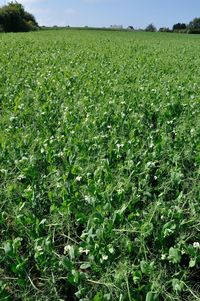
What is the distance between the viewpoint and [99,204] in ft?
11.3

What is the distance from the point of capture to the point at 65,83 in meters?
8.99

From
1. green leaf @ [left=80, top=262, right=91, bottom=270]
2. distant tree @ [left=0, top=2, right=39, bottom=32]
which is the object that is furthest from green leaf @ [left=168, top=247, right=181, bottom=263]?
distant tree @ [left=0, top=2, right=39, bottom=32]

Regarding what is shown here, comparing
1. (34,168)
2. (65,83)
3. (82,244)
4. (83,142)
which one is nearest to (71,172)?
(34,168)

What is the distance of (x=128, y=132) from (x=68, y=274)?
311 centimetres

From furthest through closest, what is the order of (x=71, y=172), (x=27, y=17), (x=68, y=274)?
(x=27, y=17)
(x=71, y=172)
(x=68, y=274)

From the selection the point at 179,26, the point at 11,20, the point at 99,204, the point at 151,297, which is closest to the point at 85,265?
the point at 151,297

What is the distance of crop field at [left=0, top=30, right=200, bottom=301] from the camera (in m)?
2.79

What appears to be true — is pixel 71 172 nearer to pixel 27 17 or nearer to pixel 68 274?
pixel 68 274

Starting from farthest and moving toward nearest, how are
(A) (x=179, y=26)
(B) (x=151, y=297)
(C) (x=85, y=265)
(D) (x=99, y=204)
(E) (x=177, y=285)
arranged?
1. (A) (x=179, y=26)
2. (D) (x=99, y=204)
3. (C) (x=85, y=265)
4. (E) (x=177, y=285)
5. (B) (x=151, y=297)

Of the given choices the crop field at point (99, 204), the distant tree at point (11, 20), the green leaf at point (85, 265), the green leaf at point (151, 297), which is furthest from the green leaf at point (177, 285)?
the distant tree at point (11, 20)

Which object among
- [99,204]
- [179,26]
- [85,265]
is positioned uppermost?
[99,204]

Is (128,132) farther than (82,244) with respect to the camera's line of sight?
Yes

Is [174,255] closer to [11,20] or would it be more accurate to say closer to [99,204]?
[99,204]

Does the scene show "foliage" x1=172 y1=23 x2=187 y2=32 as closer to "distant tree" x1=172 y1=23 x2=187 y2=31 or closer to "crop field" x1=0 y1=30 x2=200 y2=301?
"distant tree" x1=172 y1=23 x2=187 y2=31
